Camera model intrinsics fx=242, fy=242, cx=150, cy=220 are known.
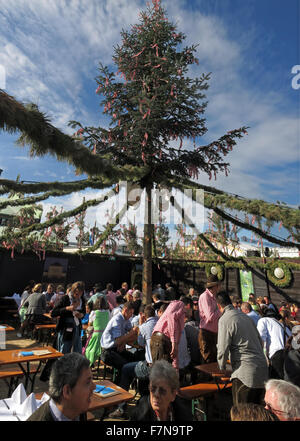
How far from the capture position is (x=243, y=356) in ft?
11.1

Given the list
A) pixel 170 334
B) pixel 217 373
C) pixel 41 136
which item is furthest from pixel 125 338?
pixel 41 136

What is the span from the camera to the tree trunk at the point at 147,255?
29.1ft

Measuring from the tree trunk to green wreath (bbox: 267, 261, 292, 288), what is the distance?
322 inches

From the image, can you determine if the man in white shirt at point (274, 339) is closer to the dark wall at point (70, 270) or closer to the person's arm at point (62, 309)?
the person's arm at point (62, 309)

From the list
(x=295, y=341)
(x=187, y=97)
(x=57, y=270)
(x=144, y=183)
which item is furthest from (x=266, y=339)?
(x=57, y=270)

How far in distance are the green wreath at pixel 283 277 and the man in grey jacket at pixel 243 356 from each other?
1110cm

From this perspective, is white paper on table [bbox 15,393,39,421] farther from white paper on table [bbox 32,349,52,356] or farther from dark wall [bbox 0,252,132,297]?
dark wall [bbox 0,252,132,297]

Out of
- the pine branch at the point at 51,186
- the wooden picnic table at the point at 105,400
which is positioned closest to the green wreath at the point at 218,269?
the pine branch at the point at 51,186

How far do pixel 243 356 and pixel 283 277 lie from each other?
1142 cm

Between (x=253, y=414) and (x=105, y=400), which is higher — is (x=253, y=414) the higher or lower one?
the higher one

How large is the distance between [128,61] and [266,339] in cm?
1054

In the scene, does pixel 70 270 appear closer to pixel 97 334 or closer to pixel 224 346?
pixel 97 334

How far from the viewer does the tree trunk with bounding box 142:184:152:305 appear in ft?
29.1

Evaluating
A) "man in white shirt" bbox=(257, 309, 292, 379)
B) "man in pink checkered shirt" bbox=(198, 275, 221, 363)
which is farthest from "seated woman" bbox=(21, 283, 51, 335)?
"man in white shirt" bbox=(257, 309, 292, 379)
